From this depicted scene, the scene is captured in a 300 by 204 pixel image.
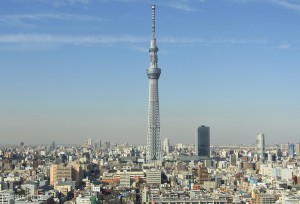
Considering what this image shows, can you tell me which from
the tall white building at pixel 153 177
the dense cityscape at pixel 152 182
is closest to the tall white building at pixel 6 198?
the dense cityscape at pixel 152 182

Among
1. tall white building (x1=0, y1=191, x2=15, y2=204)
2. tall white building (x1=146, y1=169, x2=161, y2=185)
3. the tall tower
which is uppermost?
the tall tower

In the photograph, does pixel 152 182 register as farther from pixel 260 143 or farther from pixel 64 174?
pixel 260 143

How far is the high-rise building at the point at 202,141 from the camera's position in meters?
50.5

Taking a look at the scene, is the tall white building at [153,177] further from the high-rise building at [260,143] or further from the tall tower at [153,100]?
the high-rise building at [260,143]

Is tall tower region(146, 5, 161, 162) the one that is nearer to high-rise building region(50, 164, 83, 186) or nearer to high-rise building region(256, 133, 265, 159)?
high-rise building region(50, 164, 83, 186)

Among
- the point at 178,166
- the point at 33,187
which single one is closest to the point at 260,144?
the point at 178,166

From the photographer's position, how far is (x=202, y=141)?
166 feet

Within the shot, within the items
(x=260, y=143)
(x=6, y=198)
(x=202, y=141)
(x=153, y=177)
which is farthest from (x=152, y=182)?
(x=260, y=143)

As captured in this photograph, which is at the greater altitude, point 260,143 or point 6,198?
point 260,143

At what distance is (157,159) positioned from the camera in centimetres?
3850

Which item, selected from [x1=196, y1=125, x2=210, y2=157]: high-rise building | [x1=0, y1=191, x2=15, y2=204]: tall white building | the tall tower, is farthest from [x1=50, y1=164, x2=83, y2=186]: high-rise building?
[x1=196, y1=125, x2=210, y2=157]: high-rise building

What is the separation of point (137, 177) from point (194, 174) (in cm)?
332

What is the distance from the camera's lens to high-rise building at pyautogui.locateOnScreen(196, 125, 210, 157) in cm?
5047

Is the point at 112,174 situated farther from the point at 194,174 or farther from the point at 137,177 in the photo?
the point at 194,174
